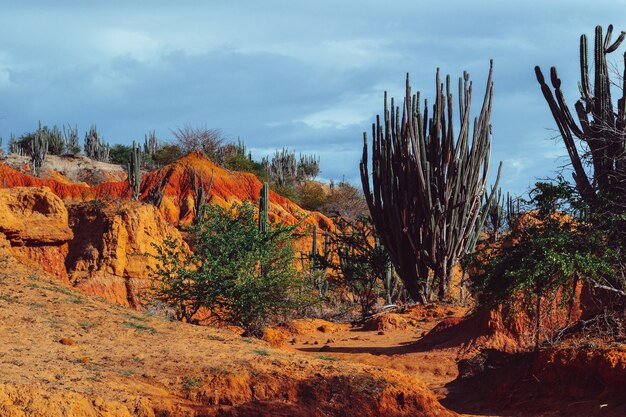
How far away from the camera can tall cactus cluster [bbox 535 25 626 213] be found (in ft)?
42.5

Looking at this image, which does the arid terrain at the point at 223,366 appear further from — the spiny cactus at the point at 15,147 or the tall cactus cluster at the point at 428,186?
the spiny cactus at the point at 15,147

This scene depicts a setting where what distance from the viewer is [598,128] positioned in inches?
543

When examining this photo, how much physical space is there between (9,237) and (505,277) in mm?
9818

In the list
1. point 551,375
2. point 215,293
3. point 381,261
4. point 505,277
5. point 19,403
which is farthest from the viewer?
point 381,261

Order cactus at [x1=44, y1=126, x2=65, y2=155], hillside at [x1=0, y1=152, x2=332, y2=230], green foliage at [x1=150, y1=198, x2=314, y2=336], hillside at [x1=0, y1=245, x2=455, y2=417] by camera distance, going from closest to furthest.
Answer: hillside at [x1=0, y1=245, x2=455, y2=417]
green foliage at [x1=150, y1=198, x2=314, y2=336]
hillside at [x1=0, y1=152, x2=332, y2=230]
cactus at [x1=44, y1=126, x2=65, y2=155]

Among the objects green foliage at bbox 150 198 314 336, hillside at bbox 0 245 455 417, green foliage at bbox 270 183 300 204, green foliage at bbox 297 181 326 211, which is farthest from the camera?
green foliage at bbox 297 181 326 211

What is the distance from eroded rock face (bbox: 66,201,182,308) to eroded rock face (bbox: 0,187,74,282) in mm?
2200

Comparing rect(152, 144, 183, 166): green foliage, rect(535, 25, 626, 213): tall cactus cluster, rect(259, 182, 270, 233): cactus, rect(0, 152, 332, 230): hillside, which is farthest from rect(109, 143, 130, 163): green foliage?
rect(535, 25, 626, 213): tall cactus cluster

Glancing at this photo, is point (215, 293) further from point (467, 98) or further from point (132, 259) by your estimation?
point (467, 98)

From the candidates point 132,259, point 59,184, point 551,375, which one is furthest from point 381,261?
point 59,184

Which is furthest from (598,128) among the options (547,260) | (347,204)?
(347,204)

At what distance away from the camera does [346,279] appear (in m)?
23.5

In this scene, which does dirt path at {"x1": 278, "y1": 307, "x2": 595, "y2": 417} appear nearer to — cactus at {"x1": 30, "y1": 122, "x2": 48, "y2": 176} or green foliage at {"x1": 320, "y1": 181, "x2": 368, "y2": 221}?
green foliage at {"x1": 320, "y1": 181, "x2": 368, "y2": 221}

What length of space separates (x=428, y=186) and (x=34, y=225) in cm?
937
